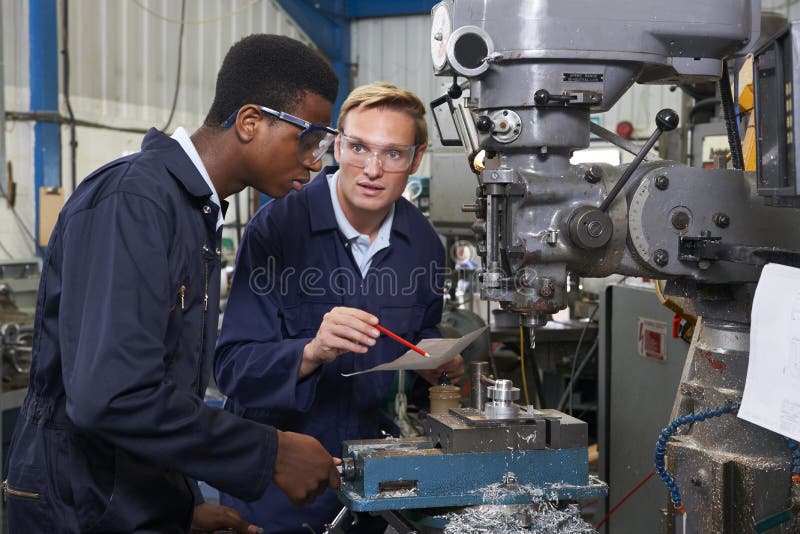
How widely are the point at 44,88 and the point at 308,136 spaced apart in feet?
9.40

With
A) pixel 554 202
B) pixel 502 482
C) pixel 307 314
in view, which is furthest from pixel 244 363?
pixel 554 202

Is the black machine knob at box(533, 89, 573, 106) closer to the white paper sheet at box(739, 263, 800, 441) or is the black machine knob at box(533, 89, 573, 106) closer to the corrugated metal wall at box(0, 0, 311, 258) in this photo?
the white paper sheet at box(739, 263, 800, 441)

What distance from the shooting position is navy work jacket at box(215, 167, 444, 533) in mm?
1476

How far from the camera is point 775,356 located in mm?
949

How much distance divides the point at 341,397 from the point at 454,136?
53cm

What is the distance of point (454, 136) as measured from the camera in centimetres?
134

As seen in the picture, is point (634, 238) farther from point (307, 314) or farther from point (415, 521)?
point (307, 314)

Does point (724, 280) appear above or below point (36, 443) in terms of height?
above

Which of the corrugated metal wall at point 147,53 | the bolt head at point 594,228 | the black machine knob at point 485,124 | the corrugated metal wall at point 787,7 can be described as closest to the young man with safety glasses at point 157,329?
the black machine knob at point 485,124

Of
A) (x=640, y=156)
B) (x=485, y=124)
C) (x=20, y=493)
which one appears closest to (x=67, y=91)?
(x=20, y=493)

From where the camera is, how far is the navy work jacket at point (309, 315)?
1.48 m

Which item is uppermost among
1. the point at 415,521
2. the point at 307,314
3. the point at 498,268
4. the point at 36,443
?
the point at 498,268

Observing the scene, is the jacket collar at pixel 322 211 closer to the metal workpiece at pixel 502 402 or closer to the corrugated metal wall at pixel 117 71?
the metal workpiece at pixel 502 402

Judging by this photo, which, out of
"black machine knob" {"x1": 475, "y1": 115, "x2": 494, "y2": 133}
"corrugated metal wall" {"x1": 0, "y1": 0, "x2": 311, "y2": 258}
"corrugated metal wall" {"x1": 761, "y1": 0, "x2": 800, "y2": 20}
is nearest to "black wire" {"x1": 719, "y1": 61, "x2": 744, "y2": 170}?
"black machine knob" {"x1": 475, "y1": 115, "x2": 494, "y2": 133}
